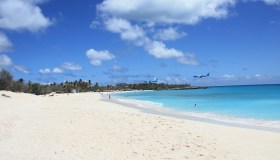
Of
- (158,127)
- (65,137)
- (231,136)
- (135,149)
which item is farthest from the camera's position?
(158,127)

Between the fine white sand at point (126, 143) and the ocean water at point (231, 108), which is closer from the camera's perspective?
the fine white sand at point (126, 143)

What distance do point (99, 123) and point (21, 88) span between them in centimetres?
7326

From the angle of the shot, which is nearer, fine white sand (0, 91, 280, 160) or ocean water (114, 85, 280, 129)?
fine white sand (0, 91, 280, 160)

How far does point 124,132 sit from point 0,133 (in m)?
5.02

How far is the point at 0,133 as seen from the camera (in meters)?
12.8

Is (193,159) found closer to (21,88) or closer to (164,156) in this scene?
(164,156)

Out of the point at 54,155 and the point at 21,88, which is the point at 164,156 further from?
the point at 21,88

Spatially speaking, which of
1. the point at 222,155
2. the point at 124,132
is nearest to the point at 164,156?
the point at 222,155

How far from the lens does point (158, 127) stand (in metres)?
15.1

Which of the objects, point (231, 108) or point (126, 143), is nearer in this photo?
point (126, 143)

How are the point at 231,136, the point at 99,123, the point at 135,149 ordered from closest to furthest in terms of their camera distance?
the point at 135,149 → the point at 231,136 → the point at 99,123

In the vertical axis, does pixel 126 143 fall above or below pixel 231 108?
below

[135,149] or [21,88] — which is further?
[21,88]

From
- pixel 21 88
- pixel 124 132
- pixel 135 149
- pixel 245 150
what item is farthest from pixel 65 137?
pixel 21 88
